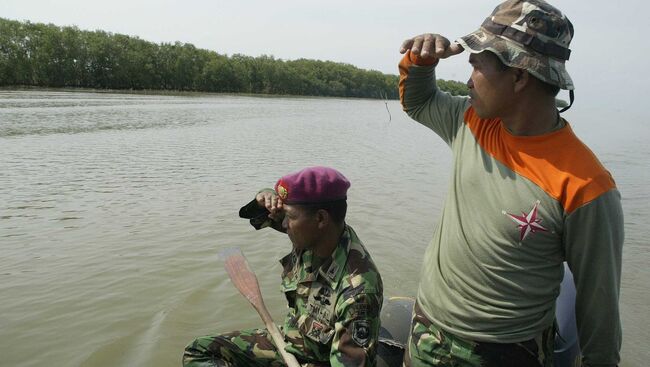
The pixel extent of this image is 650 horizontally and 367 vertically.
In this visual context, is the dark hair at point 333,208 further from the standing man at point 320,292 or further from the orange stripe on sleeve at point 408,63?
the orange stripe on sleeve at point 408,63

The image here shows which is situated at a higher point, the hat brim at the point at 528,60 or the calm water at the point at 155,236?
the hat brim at the point at 528,60

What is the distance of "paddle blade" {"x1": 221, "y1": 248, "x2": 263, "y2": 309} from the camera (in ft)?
10.2

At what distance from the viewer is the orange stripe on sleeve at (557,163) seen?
1573 millimetres

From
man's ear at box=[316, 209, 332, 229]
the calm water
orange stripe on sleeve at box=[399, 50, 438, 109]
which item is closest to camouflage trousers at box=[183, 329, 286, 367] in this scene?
man's ear at box=[316, 209, 332, 229]

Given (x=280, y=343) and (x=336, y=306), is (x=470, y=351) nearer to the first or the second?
(x=336, y=306)

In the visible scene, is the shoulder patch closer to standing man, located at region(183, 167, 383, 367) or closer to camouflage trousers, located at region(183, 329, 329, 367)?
standing man, located at region(183, 167, 383, 367)

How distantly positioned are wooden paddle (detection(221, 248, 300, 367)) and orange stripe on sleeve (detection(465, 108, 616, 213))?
1468 millimetres

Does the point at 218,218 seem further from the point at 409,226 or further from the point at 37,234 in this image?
the point at 409,226

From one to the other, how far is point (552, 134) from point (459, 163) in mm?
397

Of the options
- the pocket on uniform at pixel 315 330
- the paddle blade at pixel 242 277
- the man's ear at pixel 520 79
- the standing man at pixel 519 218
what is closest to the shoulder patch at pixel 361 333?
the pocket on uniform at pixel 315 330

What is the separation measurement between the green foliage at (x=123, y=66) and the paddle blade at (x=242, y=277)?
50.7 m

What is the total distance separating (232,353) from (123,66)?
61.6 metres

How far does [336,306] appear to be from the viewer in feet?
7.88

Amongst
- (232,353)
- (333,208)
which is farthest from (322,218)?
(232,353)
